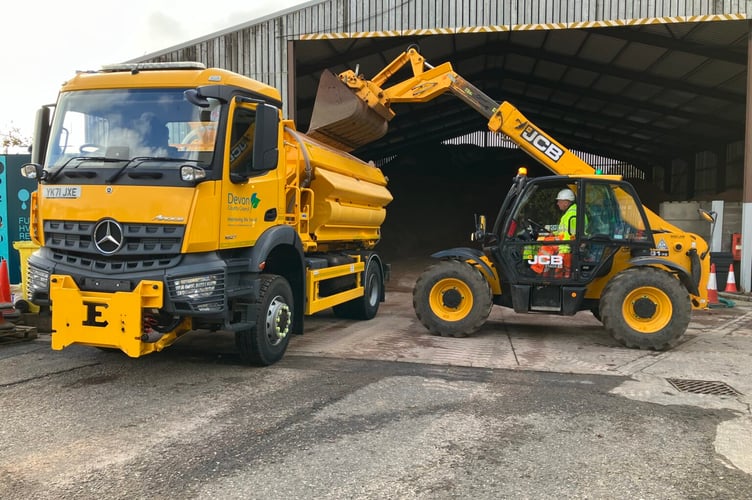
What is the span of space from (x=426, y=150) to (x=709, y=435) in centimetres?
3268

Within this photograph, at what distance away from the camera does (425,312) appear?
7941 millimetres

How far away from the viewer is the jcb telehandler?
278 inches

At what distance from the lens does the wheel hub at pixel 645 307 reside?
703 centimetres

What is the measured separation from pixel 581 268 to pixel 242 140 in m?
4.70

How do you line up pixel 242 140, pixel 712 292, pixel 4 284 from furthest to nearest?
pixel 712 292 → pixel 4 284 → pixel 242 140

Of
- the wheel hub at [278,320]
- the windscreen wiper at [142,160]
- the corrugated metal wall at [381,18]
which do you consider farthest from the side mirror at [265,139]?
the corrugated metal wall at [381,18]

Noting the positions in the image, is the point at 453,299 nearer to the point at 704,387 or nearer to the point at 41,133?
the point at 704,387

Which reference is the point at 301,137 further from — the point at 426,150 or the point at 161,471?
the point at 426,150

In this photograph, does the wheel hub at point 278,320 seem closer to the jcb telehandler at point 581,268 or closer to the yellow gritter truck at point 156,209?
the yellow gritter truck at point 156,209

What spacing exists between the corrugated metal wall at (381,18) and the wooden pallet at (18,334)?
26.8ft

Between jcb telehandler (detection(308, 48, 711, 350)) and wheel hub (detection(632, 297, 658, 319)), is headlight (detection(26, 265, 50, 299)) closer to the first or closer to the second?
jcb telehandler (detection(308, 48, 711, 350))

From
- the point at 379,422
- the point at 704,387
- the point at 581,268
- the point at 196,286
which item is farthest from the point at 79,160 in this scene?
the point at 704,387

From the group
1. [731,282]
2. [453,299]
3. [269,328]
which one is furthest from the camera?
[731,282]

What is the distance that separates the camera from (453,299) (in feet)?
25.8
